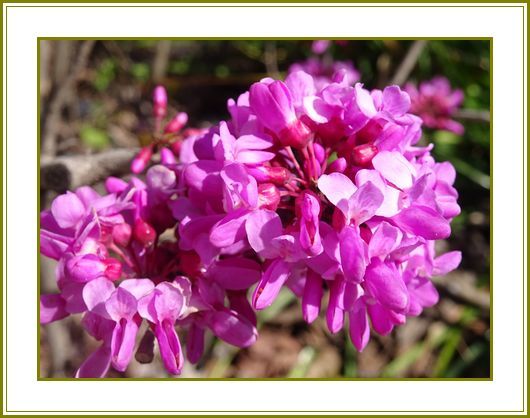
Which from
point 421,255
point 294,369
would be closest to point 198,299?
point 421,255

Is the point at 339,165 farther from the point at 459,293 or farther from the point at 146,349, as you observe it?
the point at 459,293

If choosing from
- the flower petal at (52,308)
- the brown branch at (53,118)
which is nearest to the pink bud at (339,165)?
the flower petal at (52,308)

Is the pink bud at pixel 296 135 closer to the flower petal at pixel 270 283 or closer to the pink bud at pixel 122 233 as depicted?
the flower petal at pixel 270 283

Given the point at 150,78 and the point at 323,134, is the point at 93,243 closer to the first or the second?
the point at 323,134

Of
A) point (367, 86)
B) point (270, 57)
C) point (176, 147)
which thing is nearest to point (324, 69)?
point (270, 57)

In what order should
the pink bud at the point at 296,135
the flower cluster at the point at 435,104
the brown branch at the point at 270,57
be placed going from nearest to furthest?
the pink bud at the point at 296,135, the flower cluster at the point at 435,104, the brown branch at the point at 270,57
